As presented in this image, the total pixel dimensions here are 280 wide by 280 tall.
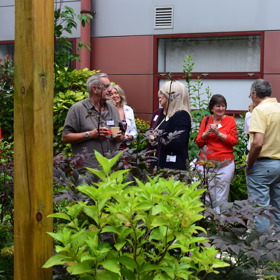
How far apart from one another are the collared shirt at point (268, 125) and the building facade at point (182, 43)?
4138mm

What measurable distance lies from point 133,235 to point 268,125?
14.8ft

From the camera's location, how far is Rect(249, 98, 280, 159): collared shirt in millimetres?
6895

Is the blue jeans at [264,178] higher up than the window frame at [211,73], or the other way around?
the window frame at [211,73]

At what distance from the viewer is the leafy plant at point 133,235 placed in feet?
8.61

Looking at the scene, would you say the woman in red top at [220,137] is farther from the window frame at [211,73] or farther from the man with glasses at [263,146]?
the window frame at [211,73]

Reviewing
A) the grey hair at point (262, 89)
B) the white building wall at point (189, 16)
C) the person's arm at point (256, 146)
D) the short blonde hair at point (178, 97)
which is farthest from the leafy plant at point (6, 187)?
the white building wall at point (189, 16)

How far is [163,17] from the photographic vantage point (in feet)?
40.0

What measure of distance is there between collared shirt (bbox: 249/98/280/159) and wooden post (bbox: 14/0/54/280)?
4.14 m

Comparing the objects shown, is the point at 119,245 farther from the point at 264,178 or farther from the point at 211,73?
the point at 211,73

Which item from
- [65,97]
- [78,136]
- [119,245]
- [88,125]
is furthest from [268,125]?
[65,97]

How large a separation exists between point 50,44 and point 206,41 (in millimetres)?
9073

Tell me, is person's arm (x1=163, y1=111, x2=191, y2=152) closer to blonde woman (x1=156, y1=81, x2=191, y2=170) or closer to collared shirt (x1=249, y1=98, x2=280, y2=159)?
blonde woman (x1=156, y1=81, x2=191, y2=170)

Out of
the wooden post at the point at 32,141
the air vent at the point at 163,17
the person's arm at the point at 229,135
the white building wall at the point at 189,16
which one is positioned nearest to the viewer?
the wooden post at the point at 32,141

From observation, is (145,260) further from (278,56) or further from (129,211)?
(278,56)
